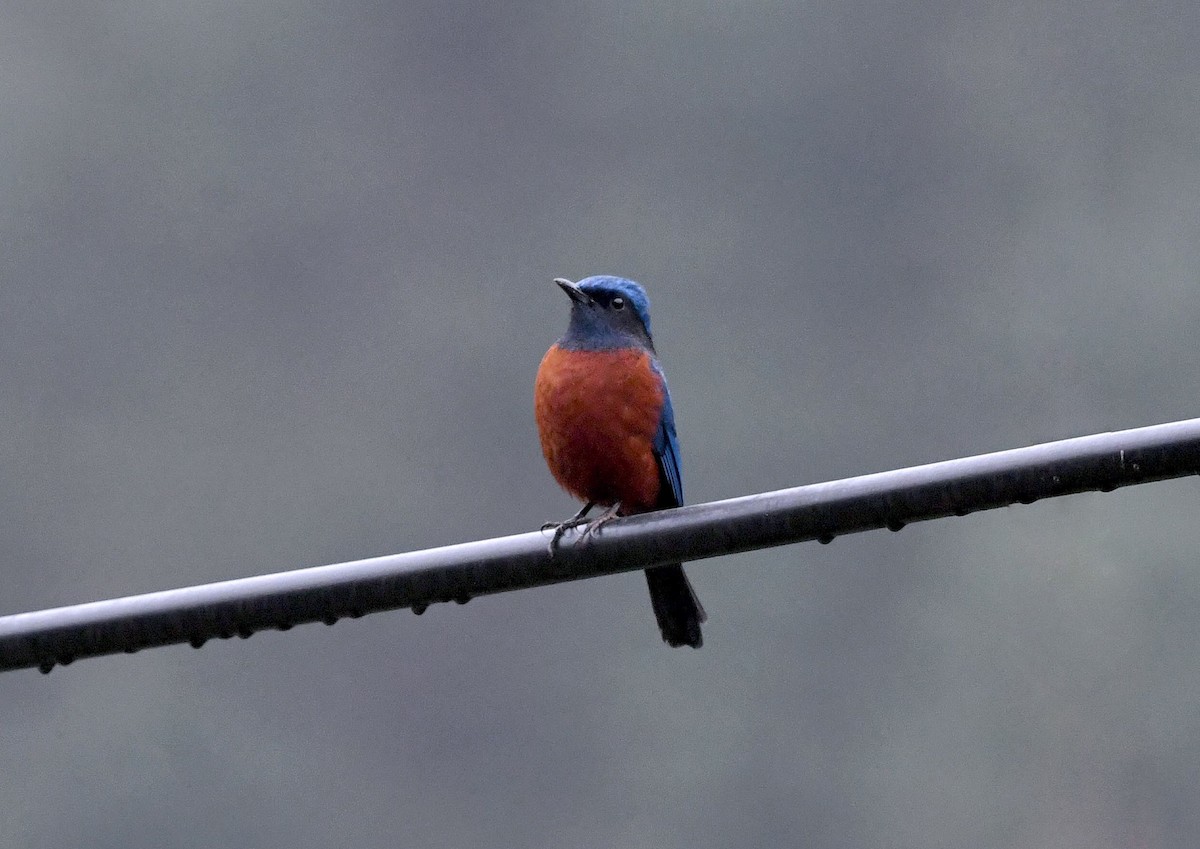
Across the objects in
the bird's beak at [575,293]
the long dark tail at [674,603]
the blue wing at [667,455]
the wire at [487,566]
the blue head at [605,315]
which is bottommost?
the long dark tail at [674,603]

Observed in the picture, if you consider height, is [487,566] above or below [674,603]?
above

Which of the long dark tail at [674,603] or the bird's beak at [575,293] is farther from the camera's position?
the bird's beak at [575,293]

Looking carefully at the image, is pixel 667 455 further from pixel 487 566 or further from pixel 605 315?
pixel 487 566

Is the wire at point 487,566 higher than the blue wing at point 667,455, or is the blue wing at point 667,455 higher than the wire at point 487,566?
the wire at point 487,566

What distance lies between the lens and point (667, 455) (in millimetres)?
6105

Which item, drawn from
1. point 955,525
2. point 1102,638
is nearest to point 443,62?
point 955,525

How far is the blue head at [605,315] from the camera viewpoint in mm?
6129

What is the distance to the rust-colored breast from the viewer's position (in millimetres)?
5918

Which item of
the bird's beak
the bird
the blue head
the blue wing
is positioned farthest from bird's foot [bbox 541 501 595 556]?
the bird's beak

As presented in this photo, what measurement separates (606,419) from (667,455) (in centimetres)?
30

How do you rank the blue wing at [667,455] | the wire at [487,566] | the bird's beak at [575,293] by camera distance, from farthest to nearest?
the bird's beak at [575,293]
the blue wing at [667,455]
the wire at [487,566]

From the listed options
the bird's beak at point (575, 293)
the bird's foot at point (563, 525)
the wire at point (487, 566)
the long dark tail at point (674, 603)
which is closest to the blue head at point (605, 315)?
the bird's beak at point (575, 293)

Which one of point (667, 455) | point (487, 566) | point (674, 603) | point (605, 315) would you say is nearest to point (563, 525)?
point (674, 603)

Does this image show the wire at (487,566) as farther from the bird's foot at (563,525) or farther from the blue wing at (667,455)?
the blue wing at (667,455)
